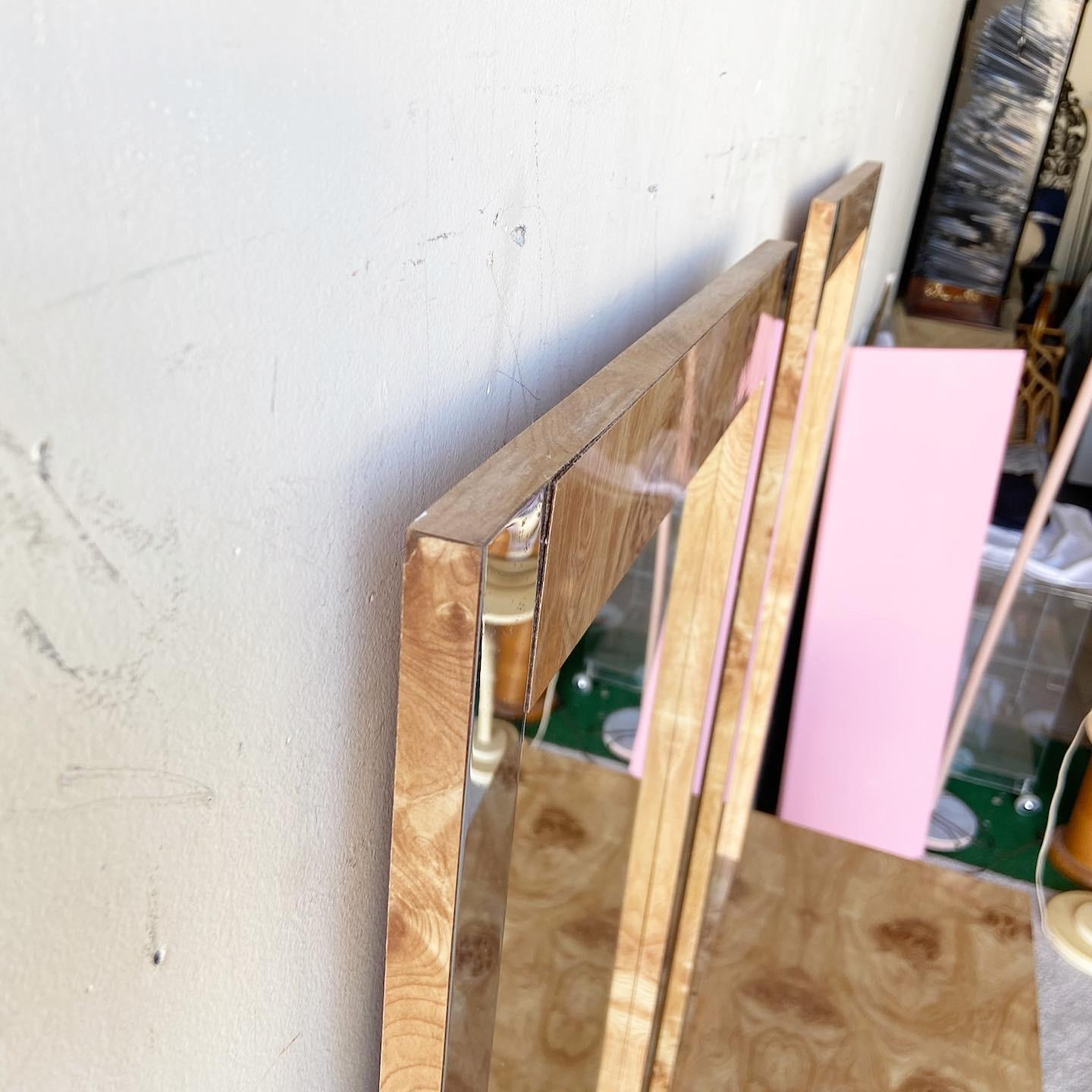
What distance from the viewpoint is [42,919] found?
203 mm

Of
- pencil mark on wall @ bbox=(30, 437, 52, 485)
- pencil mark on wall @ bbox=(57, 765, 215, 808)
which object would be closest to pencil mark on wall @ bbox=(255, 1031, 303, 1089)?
pencil mark on wall @ bbox=(57, 765, 215, 808)

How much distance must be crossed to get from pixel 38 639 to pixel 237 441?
0.21 feet

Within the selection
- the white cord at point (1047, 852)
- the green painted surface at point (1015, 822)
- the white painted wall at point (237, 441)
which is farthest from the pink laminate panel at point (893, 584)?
the white painted wall at point (237, 441)

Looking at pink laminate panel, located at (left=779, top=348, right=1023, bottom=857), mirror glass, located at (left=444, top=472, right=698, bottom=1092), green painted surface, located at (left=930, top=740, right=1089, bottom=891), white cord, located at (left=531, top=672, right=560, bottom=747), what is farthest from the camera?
green painted surface, located at (left=930, top=740, right=1089, bottom=891)

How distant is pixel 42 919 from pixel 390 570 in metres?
0.14

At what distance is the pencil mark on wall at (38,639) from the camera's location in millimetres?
180

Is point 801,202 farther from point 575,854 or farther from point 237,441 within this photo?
point 237,441

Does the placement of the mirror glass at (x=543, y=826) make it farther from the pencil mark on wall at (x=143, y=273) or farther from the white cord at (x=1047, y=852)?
the white cord at (x=1047, y=852)

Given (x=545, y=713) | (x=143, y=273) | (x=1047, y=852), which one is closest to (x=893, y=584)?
(x=1047, y=852)

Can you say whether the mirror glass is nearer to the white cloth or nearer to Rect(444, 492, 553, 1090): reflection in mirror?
Rect(444, 492, 553, 1090): reflection in mirror

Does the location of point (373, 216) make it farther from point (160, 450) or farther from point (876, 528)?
point (876, 528)

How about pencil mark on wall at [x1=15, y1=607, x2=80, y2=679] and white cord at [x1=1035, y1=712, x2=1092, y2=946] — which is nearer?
pencil mark on wall at [x1=15, y1=607, x2=80, y2=679]

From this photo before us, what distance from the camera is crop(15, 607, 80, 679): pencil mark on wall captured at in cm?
18

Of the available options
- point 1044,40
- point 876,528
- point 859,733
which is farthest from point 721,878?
point 1044,40
